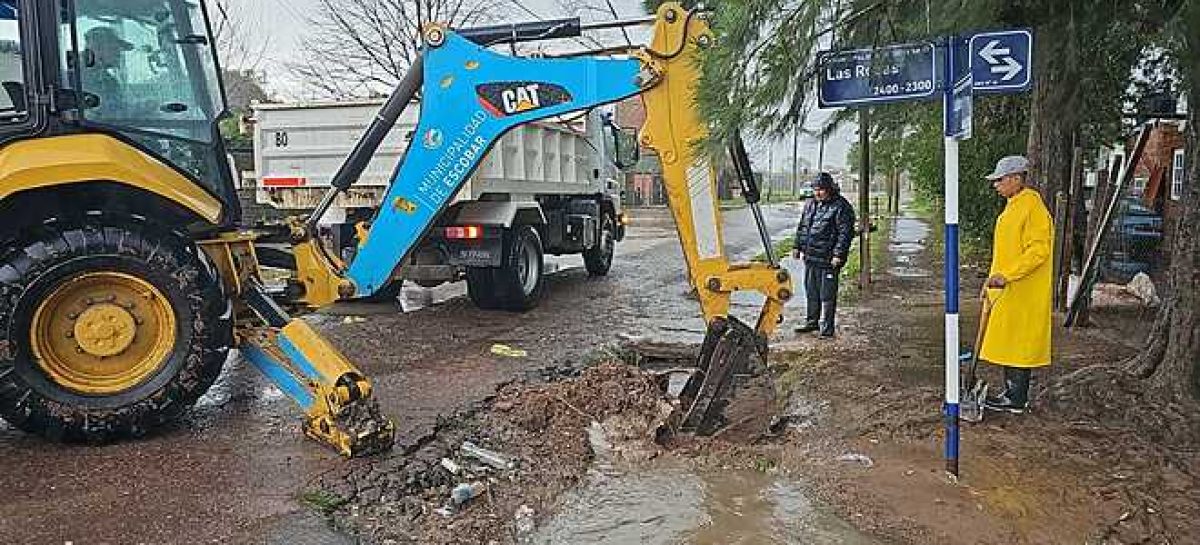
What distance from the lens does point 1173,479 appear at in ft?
15.0

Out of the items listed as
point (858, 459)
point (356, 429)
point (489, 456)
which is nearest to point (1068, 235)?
point (858, 459)

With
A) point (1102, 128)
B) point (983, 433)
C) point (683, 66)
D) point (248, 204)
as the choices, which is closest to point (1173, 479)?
point (983, 433)

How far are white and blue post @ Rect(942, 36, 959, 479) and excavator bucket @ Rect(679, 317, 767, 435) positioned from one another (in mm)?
1391

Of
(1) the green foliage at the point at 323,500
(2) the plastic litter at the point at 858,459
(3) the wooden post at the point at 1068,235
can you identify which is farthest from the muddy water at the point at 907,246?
(1) the green foliage at the point at 323,500

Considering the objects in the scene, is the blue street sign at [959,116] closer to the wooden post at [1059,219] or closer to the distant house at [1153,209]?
the wooden post at [1059,219]

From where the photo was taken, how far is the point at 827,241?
8.58 meters

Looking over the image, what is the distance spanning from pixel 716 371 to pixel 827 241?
333 centimetres

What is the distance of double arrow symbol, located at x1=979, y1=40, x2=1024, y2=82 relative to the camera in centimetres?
414

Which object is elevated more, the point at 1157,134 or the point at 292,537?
the point at 1157,134

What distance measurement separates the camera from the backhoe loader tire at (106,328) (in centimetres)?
488

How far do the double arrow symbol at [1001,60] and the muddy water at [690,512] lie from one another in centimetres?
211

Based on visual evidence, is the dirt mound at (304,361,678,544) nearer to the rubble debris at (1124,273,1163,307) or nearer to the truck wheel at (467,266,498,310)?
the truck wheel at (467,266,498,310)

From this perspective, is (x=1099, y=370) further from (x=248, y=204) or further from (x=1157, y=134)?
(x=248, y=204)

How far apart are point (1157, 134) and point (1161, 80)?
4.56 m
